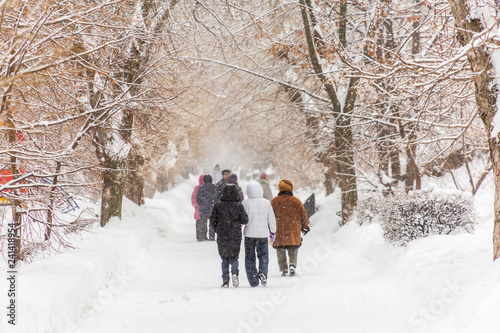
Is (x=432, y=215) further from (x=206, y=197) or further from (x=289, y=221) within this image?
(x=206, y=197)

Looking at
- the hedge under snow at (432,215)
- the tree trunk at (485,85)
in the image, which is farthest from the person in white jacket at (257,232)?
the tree trunk at (485,85)

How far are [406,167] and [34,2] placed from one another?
13.7 metres

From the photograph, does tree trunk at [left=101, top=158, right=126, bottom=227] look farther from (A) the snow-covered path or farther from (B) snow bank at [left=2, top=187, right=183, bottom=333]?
(A) the snow-covered path

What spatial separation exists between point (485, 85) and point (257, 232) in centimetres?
461

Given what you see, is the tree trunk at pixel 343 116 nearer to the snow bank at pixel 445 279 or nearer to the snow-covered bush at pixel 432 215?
→ the snow bank at pixel 445 279

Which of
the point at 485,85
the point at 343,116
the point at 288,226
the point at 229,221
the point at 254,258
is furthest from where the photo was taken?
the point at 343,116

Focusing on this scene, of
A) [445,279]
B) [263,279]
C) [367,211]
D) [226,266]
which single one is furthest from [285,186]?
[445,279]

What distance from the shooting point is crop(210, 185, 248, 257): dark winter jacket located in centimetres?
856

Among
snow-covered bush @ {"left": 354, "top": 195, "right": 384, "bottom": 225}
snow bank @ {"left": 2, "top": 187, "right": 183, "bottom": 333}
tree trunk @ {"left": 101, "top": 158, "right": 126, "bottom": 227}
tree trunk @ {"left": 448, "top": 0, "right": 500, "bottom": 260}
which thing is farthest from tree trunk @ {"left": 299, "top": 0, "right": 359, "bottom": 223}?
tree trunk @ {"left": 448, "top": 0, "right": 500, "bottom": 260}

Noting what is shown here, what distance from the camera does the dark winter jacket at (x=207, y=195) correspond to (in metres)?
15.4

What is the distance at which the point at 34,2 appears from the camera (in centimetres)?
577

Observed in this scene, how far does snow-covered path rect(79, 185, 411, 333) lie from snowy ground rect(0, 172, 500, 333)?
0.6 inches

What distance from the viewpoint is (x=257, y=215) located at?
900 cm

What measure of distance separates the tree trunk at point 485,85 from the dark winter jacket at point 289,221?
14.3ft
